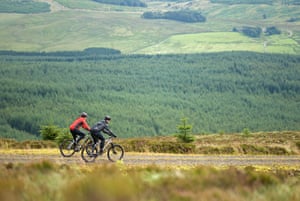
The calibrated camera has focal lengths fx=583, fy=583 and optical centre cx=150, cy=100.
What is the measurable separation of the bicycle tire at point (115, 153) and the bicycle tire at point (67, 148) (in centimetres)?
219

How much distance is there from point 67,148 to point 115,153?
293 centimetres

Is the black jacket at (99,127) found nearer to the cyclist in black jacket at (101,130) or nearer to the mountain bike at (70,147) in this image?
the cyclist in black jacket at (101,130)

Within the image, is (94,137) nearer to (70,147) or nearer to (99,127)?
(99,127)

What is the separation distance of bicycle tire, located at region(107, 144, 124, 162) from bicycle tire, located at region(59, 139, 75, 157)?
86.3 inches

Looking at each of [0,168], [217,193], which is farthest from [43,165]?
[217,193]

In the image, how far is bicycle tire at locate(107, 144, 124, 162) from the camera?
31553 mm

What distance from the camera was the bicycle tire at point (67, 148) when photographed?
32.4 metres

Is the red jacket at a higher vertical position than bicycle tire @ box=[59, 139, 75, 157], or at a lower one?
higher

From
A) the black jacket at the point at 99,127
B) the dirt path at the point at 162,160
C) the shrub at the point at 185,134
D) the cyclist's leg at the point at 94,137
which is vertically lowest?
the shrub at the point at 185,134

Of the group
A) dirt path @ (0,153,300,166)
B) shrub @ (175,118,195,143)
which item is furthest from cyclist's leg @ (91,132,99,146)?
shrub @ (175,118,195,143)

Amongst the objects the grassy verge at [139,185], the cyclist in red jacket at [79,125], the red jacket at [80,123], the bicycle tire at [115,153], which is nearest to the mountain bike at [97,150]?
the bicycle tire at [115,153]

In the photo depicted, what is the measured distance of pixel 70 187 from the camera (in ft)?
55.7

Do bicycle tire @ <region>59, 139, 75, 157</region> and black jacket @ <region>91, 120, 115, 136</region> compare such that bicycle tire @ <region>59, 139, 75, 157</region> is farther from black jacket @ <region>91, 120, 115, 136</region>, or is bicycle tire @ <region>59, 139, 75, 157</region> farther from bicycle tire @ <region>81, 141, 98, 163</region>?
black jacket @ <region>91, 120, 115, 136</region>

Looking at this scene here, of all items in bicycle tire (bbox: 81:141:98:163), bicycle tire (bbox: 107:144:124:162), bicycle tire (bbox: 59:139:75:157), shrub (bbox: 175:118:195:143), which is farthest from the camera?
shrub (bbox: 175:118:195:143)
